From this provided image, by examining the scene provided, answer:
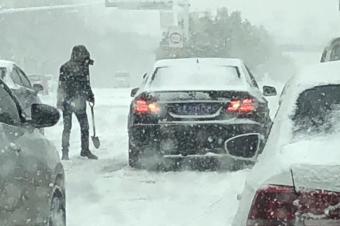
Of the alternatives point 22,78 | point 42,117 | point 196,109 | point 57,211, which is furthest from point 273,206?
point 22,78

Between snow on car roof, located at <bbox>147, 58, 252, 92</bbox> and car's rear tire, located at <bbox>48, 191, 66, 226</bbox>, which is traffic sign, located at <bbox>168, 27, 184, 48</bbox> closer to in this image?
snow on car roof, located at <bbox>147, 58, 252, 92</bbox>

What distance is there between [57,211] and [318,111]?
237 cm

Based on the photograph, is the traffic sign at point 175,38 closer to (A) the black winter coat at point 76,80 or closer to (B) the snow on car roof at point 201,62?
(A) the black winter coat at point 76,80

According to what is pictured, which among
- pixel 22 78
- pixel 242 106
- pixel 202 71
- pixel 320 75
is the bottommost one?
pixel 22 78

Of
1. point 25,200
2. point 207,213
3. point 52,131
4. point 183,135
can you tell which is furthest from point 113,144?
point 25,200

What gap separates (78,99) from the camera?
40.5 feet

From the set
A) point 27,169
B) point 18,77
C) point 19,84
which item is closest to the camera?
point 27,169

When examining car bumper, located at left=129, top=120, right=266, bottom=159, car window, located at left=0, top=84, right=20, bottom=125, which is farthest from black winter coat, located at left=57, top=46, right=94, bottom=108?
car window, located at left=0, top=84, right=20, bottom=125

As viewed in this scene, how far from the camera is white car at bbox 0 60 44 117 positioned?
13391 millimetres

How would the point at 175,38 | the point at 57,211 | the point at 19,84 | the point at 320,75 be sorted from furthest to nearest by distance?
1. the point at 175,38
2. the point at 19,84
3. the point at 57,211
4. the point at 320,75

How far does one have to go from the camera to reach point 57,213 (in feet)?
20.3

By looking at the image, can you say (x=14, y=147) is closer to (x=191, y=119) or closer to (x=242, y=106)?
(x=191, y=119)

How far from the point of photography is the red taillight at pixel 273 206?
3469mm

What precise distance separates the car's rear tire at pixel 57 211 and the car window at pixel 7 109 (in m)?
0.74
